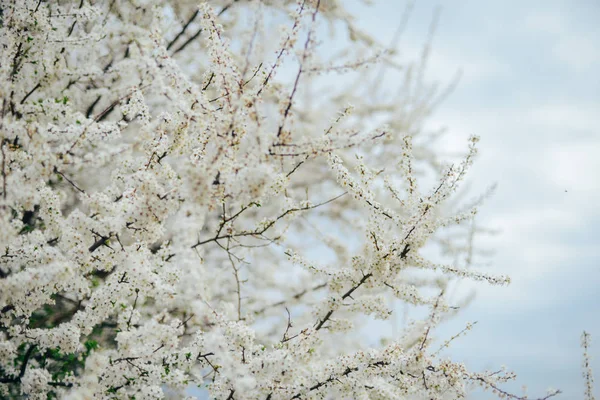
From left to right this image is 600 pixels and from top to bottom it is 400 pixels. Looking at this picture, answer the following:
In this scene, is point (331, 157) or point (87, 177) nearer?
point (331, 157)

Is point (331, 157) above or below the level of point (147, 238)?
above

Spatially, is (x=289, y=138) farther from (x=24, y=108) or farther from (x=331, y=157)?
(x=24, y=108)

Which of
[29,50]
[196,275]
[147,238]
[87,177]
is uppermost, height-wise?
[87,177]

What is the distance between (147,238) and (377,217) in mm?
1262

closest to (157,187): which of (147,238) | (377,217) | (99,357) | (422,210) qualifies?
(147,238)

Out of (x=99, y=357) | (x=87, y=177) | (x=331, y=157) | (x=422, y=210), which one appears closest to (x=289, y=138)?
(x=331, y=157)

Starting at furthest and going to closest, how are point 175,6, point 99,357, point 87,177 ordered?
point 87,177
point 175,6
point 99,357

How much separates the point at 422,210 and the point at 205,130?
4.03 ft

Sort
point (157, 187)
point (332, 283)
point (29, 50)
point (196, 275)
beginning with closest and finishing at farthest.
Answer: point (196, 275)
point (157, 187)
point (332, 283)
point (29, 50)

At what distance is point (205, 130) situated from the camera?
220 cm

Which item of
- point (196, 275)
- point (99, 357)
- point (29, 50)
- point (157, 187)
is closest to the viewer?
point (196, 275)

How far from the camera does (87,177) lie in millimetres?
5305

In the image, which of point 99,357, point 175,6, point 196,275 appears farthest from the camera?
point 175,6

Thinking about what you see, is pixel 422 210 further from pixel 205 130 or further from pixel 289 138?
pixel 205 130
